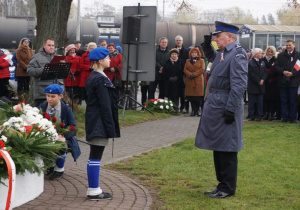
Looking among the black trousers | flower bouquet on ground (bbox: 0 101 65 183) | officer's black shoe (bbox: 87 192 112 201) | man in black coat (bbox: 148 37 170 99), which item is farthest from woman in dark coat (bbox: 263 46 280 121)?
officer's black shoe (bbox: 87 192 112 201)

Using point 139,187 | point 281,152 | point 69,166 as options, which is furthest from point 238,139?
point 281,152

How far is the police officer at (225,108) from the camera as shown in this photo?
7.29 m

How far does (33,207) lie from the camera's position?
22.7 feet

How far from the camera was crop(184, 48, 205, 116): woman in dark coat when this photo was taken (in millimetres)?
16719

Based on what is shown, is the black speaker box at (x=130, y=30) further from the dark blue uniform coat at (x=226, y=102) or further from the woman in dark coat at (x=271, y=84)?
the dark blue uniform coat at (x=226, y=102)

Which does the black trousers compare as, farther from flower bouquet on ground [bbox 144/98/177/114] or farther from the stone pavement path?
flower bouquet on ground [bbox 144/98/177/114]

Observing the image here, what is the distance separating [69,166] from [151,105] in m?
8.43

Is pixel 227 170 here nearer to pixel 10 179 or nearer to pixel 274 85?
pixel 10 179

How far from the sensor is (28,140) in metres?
7.18

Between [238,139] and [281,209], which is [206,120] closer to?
[238,139]

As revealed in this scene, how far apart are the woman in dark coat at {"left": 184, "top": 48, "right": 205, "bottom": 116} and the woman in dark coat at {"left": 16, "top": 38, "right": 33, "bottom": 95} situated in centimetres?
463

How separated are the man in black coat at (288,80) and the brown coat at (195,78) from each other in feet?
6.93

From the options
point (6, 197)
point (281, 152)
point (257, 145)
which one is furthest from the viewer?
point (257, 145)

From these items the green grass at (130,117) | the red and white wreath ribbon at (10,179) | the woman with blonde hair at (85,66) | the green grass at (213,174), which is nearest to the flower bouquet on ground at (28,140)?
the red and white wreath ribbon at (10,179)
